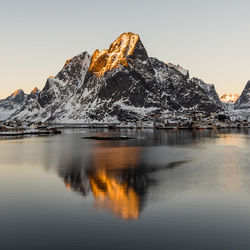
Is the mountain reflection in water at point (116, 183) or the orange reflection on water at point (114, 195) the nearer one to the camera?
the orange reflection on water at point (114, 195)

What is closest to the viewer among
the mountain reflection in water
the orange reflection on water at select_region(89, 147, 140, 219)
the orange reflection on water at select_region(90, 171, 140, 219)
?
the orange reflection on water at select_region(90, 171, 140, 219)

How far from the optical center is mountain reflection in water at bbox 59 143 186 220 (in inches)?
1017

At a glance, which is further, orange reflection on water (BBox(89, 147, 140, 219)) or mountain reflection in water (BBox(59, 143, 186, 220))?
mountain reflection in water (BBox(59, 143, 186, 220))

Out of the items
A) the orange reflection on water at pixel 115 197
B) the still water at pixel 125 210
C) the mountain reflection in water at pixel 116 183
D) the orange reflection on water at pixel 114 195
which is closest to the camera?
the still water at pixel 125 210

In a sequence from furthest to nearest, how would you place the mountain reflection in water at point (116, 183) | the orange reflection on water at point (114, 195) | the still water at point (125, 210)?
1. the mountain reflection in water at point (116, 183)
2. the orange reflection on water at point (114, 195)
3. the still water at point (125, 210)

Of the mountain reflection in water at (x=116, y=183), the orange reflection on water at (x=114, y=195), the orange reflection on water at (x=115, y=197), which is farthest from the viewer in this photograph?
the mountain reflection in water at (x=116, y=183)

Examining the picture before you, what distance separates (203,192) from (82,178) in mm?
15823

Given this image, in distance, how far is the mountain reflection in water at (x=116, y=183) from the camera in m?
25.8

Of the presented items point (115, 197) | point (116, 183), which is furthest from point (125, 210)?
point (116, 183)

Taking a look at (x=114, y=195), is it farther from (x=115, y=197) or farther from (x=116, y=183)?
(x=116, y=183)

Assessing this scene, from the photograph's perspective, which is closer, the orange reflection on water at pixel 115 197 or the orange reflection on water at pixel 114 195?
the orange reflection on water at pixel 115 197

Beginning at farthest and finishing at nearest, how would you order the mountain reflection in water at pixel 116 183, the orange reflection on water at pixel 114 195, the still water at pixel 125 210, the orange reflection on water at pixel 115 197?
the mountain reflection in water at pixel 116 183 < the orange reflection on water at pixel 114 195 < the orange reflection on water at pixel 115 197 < the still water at pixel 125 210

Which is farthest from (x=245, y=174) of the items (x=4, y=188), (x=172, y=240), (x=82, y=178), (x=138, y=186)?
(x=4, y=188)

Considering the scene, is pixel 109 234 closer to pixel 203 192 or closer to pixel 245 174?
pixel 203 192
